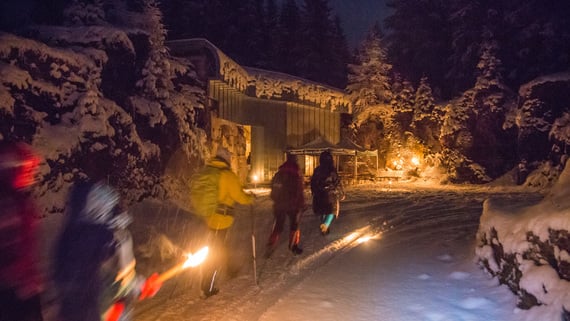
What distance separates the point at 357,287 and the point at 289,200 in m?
2.74

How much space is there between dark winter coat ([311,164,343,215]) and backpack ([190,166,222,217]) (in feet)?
15.5

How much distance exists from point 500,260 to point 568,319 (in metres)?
1.77

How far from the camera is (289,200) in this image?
8.05 metres

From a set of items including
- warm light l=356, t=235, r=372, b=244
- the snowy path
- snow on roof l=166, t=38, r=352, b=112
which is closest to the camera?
the snowy path

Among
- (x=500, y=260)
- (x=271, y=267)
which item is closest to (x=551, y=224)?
(x=500, y=260)

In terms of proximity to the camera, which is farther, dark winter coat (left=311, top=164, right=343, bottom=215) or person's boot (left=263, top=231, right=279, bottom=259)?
dark winter coat (left=311, top=164, right=343, bottom=215)

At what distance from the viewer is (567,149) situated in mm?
23094

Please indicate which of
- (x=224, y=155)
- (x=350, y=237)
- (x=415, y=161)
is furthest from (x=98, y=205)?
(x=415, y=161)

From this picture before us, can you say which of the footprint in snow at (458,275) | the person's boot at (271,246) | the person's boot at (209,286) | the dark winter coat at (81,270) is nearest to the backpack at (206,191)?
the person's boot at (209,286)

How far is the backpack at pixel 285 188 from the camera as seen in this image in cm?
807

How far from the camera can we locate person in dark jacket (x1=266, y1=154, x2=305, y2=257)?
7996 mm

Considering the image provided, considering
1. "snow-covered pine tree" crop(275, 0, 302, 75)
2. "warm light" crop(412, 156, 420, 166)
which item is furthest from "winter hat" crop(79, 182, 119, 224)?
"snow-covered pine tree" crop(275, 0, 302, 75)

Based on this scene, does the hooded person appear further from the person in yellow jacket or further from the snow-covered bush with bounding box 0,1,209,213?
the snow-covered bush with bounding box 0,1,209,213

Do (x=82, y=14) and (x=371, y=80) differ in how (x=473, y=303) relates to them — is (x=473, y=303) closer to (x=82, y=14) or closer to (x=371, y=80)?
(x=82, y=14)
